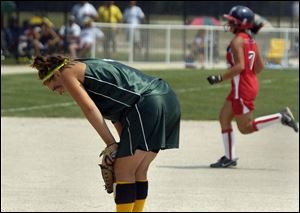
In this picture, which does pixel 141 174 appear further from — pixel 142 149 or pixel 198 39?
pixel 198 39

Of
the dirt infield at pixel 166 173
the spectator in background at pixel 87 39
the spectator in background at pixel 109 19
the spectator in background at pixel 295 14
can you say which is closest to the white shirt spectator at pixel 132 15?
the spectator in background at pixel 109 19

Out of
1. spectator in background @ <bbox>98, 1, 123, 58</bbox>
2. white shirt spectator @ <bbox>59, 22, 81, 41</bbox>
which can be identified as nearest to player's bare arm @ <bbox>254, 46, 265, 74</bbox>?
spectator in background @ <bbox>98, 1, 123, 58</bbox>

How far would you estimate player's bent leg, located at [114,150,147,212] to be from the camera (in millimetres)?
7414

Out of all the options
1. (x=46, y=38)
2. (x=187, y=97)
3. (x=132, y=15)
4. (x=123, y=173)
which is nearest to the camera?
(x=123, y=173)

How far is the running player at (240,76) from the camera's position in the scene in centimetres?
1231

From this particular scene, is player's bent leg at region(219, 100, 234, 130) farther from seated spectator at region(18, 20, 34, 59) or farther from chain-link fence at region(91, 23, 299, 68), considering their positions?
seated spectator at region(18, 20, 34, 59)

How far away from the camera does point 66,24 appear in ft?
110

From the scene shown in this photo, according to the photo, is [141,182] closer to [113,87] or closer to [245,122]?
[113,87]

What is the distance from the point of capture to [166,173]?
11.7 meters

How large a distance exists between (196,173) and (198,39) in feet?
68.0

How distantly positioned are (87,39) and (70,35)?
4.44 ft

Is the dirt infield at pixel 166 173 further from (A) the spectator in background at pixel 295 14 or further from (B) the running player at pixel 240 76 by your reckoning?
(A) the spectator in background at pixel 295 14

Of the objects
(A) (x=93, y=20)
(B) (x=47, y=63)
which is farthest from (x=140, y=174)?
(A) (x=93, y=20)

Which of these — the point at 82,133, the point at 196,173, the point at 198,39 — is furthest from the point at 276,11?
the point at 196,173
